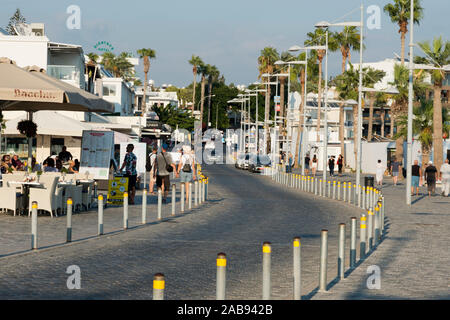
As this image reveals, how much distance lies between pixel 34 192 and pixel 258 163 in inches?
1962

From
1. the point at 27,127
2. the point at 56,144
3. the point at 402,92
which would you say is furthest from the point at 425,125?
the point at 27,127

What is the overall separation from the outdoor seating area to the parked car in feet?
152

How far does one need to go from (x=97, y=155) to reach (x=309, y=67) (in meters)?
60.0

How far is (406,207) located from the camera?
28797 mm

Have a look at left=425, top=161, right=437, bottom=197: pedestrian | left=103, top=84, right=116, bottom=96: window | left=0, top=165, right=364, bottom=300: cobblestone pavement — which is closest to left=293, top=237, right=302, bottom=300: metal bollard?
left=0, top=165, right=364, bottom=300: cobblestone pavement

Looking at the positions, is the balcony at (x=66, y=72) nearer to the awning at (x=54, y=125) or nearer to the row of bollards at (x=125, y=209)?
the awning at (x=54, y=125)

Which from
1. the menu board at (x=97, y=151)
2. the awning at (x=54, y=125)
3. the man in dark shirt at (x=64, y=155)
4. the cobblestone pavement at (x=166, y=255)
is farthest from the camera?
the menu board at (x=97, y=151)

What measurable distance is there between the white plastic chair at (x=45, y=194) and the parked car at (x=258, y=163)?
1889 inches

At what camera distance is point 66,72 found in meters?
51.4

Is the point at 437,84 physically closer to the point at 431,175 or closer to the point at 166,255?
the point at 431,175

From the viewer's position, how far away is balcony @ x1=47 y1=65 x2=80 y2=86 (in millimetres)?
51000

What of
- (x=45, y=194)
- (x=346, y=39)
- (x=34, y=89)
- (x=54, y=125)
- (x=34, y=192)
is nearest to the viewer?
(x=34, y=89)

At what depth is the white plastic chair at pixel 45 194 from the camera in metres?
18.6

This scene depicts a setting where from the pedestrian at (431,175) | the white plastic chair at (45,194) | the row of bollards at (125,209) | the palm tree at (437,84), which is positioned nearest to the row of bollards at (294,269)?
the row of bollards at (125,209)
